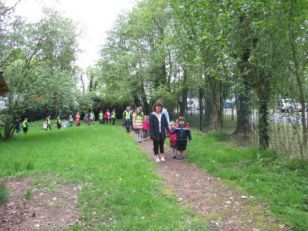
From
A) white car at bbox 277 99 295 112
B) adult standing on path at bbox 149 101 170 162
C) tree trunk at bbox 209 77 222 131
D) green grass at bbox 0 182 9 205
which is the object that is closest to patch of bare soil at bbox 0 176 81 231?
green grass at bbox 0 182 9 205

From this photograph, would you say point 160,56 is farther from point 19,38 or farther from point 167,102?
point 19,38

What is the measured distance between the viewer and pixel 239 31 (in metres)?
9.20

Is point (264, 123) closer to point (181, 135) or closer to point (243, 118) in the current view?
point (181, 135)

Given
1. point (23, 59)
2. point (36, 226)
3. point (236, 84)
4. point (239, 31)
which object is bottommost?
point (36, 226)

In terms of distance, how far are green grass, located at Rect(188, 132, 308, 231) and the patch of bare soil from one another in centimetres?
333

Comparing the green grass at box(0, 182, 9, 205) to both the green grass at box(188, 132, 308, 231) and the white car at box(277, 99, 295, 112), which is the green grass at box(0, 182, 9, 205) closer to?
the green grass at box(188, 132, 308, 231)

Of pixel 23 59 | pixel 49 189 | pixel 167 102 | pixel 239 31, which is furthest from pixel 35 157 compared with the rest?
pixel 167 102

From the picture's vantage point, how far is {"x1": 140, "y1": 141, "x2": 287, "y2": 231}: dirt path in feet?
15.7

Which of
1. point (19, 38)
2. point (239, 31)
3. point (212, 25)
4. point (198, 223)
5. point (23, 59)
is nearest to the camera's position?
point (198, 223)

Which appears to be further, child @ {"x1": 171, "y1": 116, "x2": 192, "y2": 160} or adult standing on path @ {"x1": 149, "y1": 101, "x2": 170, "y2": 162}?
child @ {"x1": 171, "y1": 116, "x2": 192, "y2": 160}

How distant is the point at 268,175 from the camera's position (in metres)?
7.07

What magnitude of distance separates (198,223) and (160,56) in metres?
17.8

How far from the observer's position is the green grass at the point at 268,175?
516 centimetres

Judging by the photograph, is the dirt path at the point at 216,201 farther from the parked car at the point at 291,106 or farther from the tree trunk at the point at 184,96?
the tree trunk at the point at 184,96
